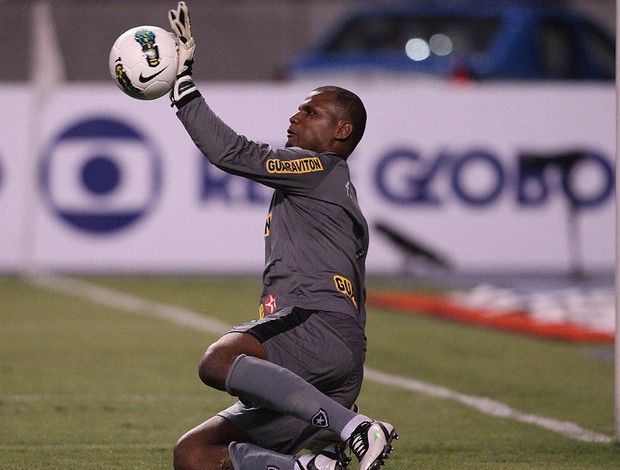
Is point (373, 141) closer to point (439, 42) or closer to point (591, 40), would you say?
point (439, 42)

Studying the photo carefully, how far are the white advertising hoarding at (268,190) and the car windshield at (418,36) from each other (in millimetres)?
1648

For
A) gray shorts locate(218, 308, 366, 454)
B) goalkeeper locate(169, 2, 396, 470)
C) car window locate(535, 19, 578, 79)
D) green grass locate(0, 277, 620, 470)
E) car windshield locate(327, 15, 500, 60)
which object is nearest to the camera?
goalkeeper locate(169, 2, 396, 470)

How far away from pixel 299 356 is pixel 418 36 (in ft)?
33.9

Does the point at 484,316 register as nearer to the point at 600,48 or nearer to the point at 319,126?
the point at 319,126

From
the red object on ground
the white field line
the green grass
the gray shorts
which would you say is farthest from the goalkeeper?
the red object on ground

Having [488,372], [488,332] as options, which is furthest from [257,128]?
[488,372]

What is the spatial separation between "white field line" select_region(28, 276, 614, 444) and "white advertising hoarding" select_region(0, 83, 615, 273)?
2.06ft

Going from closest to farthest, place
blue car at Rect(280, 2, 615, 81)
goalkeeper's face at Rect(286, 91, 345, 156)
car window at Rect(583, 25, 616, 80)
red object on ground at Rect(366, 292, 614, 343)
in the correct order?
goalkeeper's face at Rect(286, 91, 345, 156) → red object on ground at Rect(366, 292, 614, 343) → blue car at Rect(280, 2, 615, 81) → car window at Rect(583, 25, 616, 80)

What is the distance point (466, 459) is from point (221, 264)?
7524 mm

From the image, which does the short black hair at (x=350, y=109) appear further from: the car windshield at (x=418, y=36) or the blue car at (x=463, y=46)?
the car windshield at (x=418, y=36)

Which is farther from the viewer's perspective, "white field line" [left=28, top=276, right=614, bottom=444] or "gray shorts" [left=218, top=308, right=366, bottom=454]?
"white field line" [left=28, top=276, right=614, bottom=444]

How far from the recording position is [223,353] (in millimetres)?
4523

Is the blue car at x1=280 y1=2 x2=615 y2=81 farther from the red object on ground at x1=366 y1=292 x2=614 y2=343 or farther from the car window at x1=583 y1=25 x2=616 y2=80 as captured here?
the red object on ground at x1=366 y1=292 x2=614 y2=343

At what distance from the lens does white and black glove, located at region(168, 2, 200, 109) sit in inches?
182
